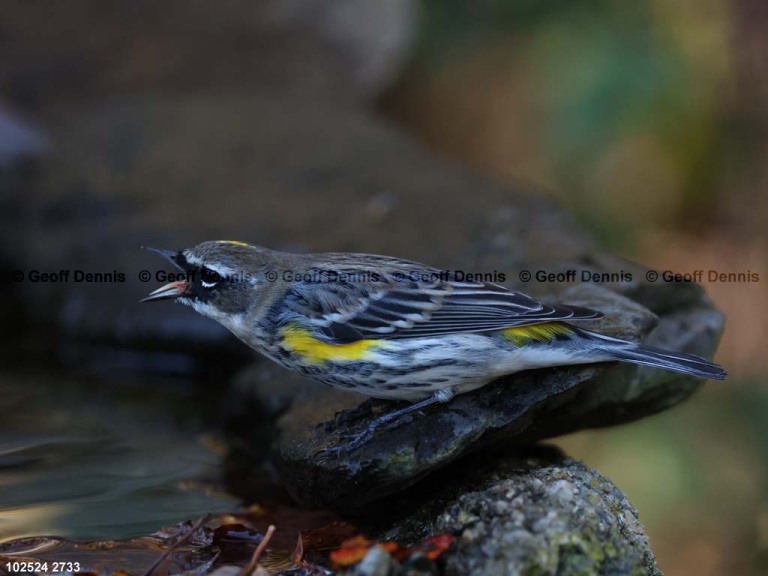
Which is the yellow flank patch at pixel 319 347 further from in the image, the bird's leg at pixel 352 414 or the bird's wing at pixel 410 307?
the bird's leg at pixel 352 414

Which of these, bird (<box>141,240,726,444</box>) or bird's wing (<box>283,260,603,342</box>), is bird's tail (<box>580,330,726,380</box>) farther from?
bird's wing (<box>283,260,603,342</box>)

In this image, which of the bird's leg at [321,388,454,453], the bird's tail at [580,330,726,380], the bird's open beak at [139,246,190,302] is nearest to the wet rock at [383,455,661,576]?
the bird's leg at [321,388,454,453]

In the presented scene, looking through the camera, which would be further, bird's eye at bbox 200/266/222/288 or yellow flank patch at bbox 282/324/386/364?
bird's eye at bbox 200/266/222/288

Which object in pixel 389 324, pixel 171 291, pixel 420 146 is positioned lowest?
pixel 389 324

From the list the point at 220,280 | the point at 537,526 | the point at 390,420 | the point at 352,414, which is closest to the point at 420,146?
the point at 220,280

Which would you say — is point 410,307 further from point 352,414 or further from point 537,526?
point 537,526

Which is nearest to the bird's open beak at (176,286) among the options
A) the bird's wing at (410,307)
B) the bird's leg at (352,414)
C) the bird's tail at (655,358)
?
the bird's wing at (410,307)
